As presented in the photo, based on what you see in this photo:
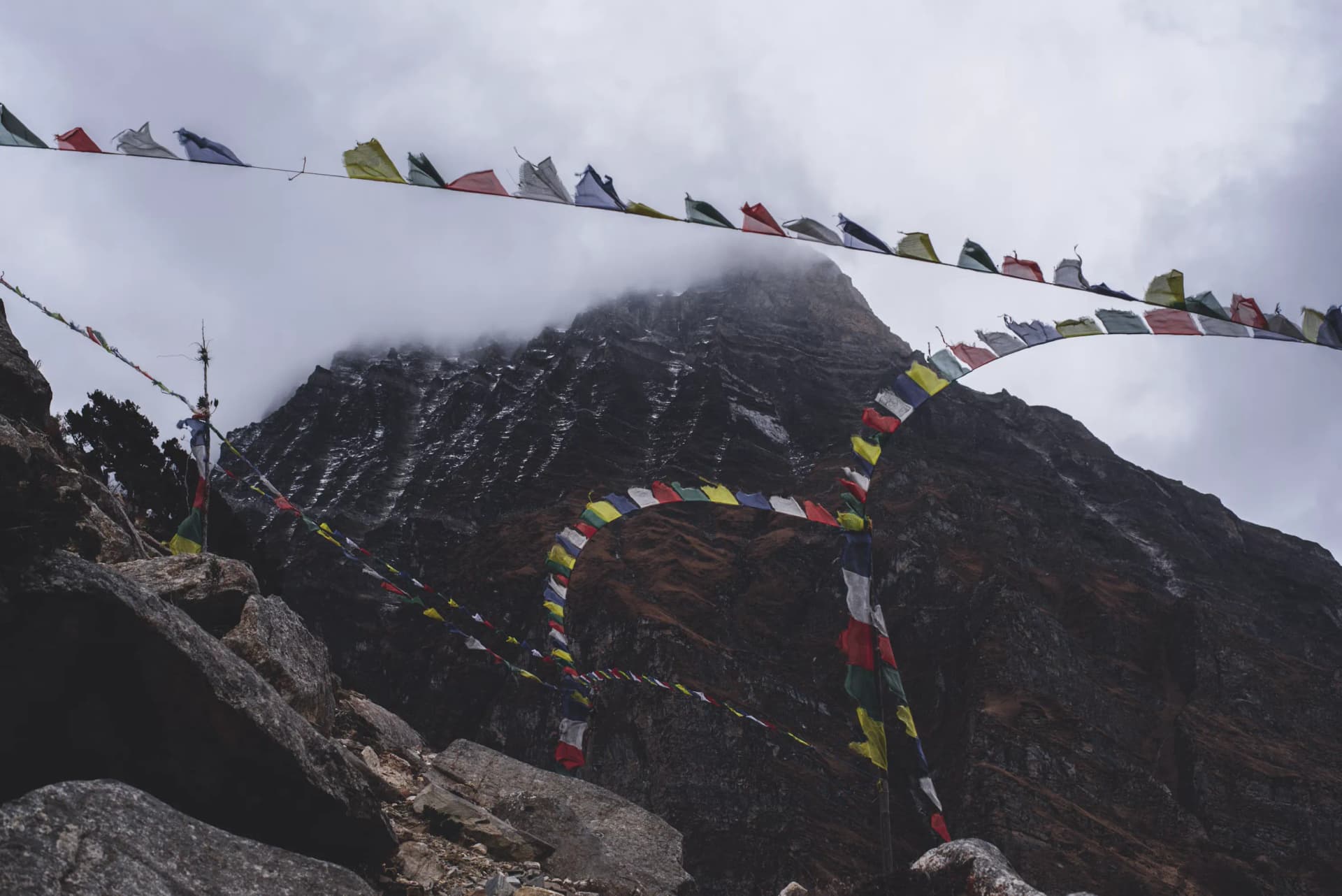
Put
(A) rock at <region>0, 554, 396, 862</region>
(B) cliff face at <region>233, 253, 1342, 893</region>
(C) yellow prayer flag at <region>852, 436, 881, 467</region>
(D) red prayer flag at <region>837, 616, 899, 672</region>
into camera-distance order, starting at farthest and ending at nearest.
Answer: (B) cliff face at <region>233, 253, 1342, 893</region> → (C) yellow prayer flag at <region>852, 436, 881, 467</region> → (D) red prayer flag at <region>837, 616, 899, 672</region> → (A) rock at <region>0, 554, 396, 862</region>

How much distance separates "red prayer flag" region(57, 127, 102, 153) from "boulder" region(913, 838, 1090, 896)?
11.5 metres

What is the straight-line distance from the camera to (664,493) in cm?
1836

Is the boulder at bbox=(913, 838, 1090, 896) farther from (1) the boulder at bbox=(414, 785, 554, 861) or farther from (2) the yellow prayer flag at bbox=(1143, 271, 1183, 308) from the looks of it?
(2) the yellow prayer flag at bbox=(1143, 271, 1183, 308)

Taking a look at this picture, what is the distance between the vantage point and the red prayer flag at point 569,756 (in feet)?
60.4

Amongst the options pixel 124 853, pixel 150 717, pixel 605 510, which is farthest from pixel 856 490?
pixel 124 853

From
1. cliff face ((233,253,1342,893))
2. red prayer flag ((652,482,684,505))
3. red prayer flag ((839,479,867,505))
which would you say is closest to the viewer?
red prayer flag ((839,479,867,505))

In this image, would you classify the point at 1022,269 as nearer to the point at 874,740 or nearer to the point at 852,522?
the point at 852,522

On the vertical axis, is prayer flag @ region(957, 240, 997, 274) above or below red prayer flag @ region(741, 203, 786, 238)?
above

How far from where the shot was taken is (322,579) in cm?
7312

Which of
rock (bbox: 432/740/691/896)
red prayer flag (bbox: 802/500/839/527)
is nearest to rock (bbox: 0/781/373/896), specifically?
rock (bbox: 432/740/691/896)

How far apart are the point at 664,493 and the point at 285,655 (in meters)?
8.29

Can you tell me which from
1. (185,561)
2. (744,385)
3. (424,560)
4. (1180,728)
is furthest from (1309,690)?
(185,561)

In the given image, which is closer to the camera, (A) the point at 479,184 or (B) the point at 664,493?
(A) the point at 479,184

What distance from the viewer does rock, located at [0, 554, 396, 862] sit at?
6926 mm
